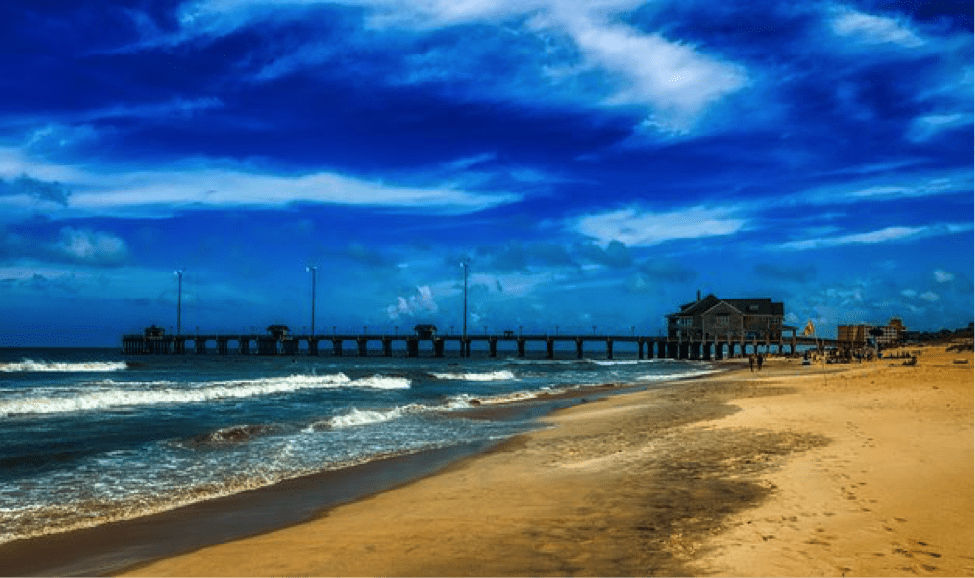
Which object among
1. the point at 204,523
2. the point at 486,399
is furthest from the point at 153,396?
the point at 204,523

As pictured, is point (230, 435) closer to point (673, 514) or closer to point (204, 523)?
point (204, 523)

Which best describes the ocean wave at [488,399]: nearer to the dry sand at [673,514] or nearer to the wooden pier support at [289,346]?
the dry sand at [673,514]

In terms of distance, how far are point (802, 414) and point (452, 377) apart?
1298 inches

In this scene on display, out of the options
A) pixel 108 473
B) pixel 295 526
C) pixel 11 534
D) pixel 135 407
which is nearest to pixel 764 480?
pixel 295 526

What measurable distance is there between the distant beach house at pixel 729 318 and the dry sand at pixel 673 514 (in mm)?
79721

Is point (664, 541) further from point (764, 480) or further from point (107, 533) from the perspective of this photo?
point (107, 533)

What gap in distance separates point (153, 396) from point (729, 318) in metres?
77.7

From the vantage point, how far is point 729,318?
90.9 m

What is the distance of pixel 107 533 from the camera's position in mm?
7836

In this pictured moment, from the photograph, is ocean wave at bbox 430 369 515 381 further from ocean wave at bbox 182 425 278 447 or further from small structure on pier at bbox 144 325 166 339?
small structure on pier at bbox 144 325 166 339

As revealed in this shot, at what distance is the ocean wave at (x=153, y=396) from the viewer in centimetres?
2327

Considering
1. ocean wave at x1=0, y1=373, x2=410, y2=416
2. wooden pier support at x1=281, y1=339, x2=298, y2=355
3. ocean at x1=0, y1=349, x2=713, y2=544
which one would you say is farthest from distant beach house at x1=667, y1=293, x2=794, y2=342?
ocean at x1=0, y1=349, x2=713, y2=544

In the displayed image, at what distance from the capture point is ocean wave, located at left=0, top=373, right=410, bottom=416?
23.3 m

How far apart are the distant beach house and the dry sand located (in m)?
79.7
